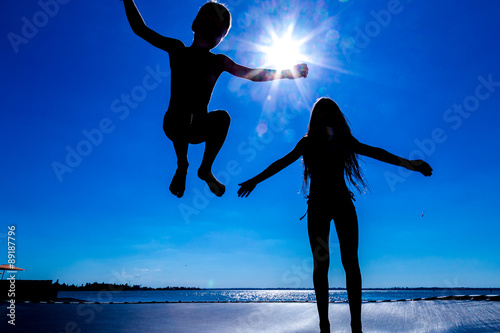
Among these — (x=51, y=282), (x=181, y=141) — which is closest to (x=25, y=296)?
(x=51, y=282)

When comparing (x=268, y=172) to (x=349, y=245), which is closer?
(x=349, y=245)

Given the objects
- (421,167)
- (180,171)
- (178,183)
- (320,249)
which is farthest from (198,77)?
(421,167)

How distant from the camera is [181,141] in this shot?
9.68ft

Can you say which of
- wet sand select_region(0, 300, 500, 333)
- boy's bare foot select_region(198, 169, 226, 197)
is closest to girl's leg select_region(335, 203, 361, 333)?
boy's bare foot select_region(198, 169, 226, 197)

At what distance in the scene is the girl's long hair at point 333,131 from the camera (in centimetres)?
312

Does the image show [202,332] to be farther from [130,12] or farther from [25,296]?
[25,296]

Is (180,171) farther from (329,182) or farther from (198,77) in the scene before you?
(329,182)

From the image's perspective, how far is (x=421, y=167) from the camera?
2998mm

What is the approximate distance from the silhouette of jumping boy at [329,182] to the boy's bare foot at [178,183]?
550 millimetres

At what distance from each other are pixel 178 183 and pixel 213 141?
51 centimetres

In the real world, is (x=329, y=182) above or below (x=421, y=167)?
below

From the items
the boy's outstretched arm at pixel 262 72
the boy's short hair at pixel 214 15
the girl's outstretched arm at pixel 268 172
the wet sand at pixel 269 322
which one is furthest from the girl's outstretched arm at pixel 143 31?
the wet sand at pixel 269 322

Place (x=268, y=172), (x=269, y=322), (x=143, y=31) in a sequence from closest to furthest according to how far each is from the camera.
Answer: (x=143, y=31) < (x=268, y=172) < (x=269, y=322)

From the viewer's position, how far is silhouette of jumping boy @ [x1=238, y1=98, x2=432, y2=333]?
2.87 metres
